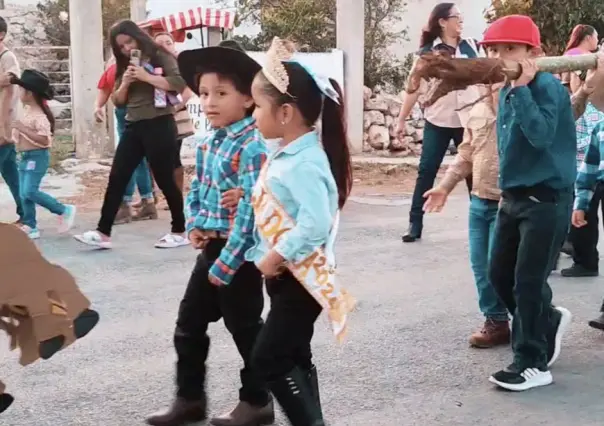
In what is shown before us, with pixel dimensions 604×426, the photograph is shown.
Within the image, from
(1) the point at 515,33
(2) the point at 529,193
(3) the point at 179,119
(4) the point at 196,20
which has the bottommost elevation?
(2) the point at 529,193

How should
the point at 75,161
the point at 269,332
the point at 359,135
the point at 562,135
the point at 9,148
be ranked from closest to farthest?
the point at 269,332
the point at 562,135
the point at 9,148
the point at 75,161
the point at 359,135

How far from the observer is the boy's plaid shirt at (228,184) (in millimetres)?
3602

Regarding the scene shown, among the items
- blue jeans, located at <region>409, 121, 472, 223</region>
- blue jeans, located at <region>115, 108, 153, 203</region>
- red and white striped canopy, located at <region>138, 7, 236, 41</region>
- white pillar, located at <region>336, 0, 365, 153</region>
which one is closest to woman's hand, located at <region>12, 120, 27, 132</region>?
blue jeans, located at <region>115, 108, 153, 203</region>

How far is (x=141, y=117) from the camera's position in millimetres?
7344

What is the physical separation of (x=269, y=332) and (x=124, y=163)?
4.20m

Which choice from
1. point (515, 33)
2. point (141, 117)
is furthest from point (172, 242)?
point (515, 33)

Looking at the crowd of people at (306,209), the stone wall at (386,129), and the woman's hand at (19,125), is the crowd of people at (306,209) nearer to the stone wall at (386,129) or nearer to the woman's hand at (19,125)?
the woman's hand at (19,125)

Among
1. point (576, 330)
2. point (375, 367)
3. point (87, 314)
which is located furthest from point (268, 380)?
point (576, 330)

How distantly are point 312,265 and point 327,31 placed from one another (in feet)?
46.4

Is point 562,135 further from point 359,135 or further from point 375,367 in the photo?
point 359,135

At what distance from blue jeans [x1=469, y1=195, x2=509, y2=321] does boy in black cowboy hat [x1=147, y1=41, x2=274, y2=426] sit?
1.60 meters

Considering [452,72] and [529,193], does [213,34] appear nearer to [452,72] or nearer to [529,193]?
[529,193]

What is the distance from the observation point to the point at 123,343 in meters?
5.13

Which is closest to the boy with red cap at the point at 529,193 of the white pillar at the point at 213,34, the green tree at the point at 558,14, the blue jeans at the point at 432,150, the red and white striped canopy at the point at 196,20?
the blue jeans at the point at 432,150
